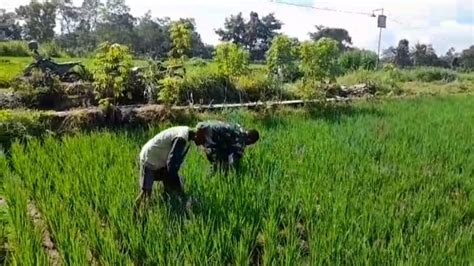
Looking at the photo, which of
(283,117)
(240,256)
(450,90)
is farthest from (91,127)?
(450,90)

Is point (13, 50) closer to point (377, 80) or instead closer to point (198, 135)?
point (377, 80)

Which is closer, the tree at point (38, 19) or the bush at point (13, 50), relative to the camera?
the bush at point (13, 50)

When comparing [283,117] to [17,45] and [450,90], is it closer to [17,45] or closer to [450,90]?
[450,90]

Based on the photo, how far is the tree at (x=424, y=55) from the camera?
42281mm

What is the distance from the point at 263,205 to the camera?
163 inches

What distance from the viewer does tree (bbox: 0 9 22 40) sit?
36188 millimetres

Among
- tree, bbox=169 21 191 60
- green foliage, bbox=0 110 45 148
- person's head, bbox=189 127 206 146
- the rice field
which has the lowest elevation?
the rice field

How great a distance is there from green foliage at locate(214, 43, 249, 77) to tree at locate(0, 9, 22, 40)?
29.9 m

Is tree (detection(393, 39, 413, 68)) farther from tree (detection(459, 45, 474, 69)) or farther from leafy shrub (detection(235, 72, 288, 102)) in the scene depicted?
leafy shrub (detection(235, 72, 288, 102))

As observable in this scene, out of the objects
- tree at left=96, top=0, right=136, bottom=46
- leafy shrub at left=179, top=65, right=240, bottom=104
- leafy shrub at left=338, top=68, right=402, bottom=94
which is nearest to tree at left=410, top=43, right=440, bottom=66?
tree at left=96, top=0, right=136, bottom=46

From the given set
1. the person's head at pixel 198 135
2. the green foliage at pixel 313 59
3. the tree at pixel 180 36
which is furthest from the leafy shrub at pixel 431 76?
the person's head at pixel 198 135

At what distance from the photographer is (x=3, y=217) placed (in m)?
4.20

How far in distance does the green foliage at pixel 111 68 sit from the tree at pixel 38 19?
29.4 m

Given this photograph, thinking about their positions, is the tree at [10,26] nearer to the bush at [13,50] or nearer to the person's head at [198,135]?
the bush at [13,50]
